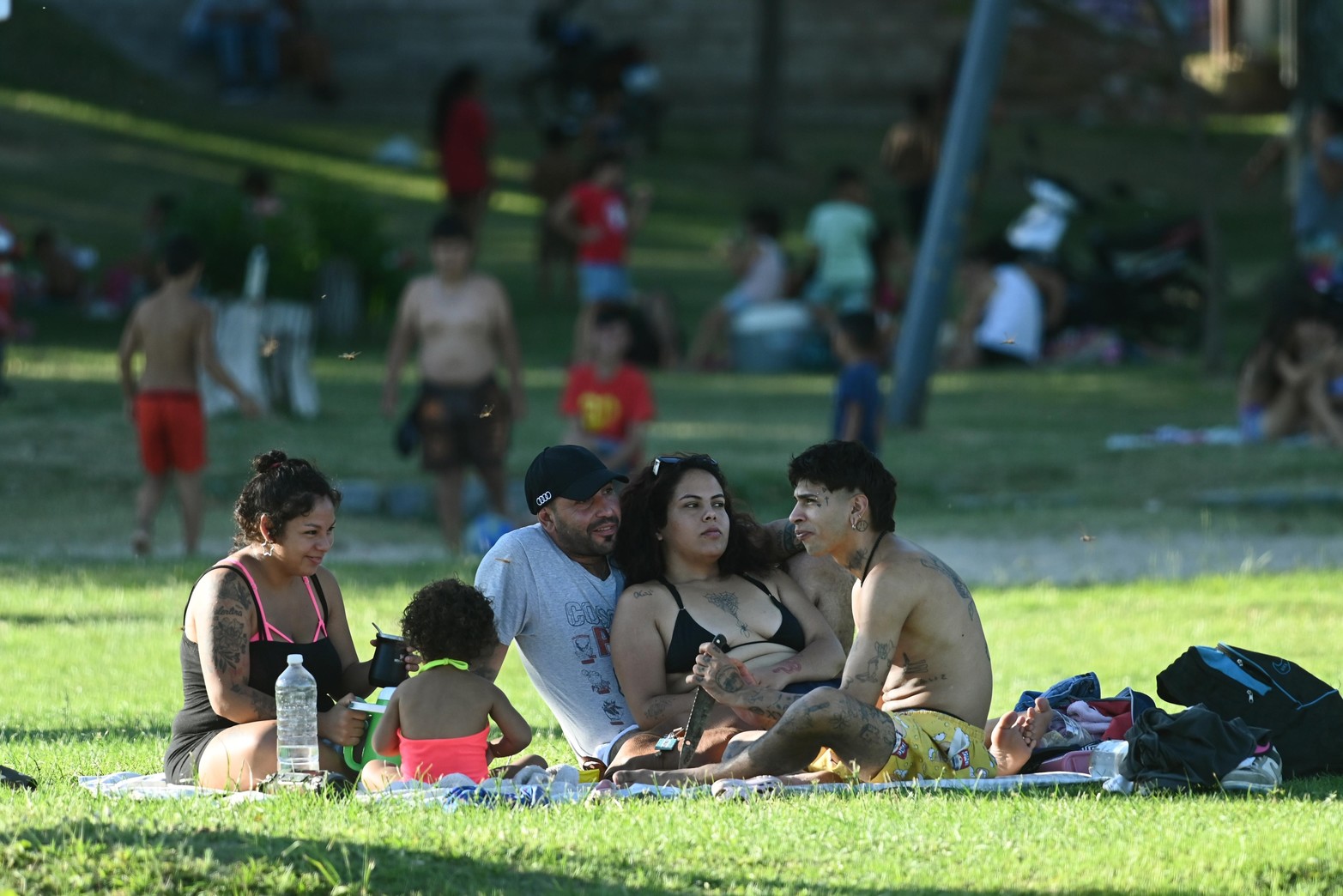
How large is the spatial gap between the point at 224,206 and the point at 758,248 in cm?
523

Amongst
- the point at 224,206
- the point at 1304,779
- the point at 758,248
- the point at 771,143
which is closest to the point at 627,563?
the point at 1304,779

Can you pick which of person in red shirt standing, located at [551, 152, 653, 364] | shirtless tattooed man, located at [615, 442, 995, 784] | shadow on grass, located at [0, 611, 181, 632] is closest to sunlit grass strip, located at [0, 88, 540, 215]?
person in red shirt standing, located at [551, 152, 653, 364]

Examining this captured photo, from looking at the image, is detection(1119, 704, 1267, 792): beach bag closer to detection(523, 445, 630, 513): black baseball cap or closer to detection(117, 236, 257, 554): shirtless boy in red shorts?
detection(523, 445, 630, 513): black baseball cap

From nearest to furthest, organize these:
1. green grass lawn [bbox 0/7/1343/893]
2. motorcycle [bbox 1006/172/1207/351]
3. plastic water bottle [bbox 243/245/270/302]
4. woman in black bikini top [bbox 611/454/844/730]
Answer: green grass lawn [bbox 0/7/1343/893] → woman in black bikini top [bbox 611/454/844/730] → plastic water bottle [bbox 243/245/270/302] → motorcycle [bbox 1006/172/1207/351]

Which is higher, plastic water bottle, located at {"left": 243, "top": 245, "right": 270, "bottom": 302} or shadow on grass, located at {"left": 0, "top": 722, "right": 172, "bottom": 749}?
plastic water bottle, located at {"left": 243, "top": 245, "right": 270, "bottom": 302}

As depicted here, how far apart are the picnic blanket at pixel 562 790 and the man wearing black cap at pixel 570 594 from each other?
44 cm

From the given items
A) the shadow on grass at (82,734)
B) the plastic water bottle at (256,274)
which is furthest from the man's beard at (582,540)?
the plastic water bottle at (256,274)

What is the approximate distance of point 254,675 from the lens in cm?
583

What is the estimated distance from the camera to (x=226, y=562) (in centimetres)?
580

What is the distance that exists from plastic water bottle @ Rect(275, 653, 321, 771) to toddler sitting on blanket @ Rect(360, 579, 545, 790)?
18 cm

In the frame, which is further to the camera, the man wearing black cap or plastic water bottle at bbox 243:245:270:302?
plastic water bottle at bbox 243:245:270:302

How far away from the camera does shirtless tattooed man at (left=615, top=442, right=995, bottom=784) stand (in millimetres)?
5648

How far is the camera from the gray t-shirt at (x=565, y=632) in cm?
622

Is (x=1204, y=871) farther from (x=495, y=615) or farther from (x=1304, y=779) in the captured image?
(x=495, y=615)
